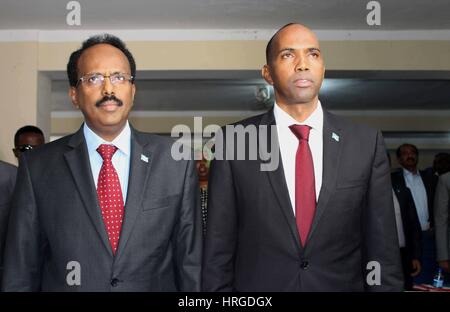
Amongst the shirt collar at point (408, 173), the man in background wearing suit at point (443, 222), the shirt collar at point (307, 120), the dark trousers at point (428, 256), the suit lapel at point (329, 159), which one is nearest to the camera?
the suit lapel at point (329, 159)

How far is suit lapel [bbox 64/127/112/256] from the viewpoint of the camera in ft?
5.72

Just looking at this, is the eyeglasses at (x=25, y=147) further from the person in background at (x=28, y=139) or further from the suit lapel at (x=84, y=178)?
the suit lapel at (x=84, y=178)

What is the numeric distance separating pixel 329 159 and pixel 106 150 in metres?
0.65

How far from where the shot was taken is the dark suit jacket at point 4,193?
2.65m

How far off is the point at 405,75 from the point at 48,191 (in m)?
5.13

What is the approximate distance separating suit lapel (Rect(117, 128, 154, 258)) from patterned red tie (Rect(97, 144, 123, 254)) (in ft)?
0.10

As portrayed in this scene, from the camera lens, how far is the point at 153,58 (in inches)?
240

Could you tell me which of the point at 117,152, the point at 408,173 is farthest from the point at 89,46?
the point at 408,173

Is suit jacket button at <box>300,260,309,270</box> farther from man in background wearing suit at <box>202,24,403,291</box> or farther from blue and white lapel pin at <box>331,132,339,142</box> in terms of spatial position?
blue and white lapel pin at <box>331,132,339,142</box>

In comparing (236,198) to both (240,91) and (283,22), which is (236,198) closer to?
(283,22)

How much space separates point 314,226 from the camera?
1724 mm

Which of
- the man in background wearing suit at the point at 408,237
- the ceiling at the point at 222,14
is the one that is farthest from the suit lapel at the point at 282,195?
the ceiling at the point at 222,14

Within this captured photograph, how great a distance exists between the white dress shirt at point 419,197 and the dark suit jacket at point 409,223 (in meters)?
0.49
